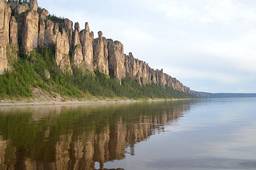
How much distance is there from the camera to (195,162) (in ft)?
82.2

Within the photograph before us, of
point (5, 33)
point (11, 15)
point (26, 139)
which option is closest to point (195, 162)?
point (26, 139)

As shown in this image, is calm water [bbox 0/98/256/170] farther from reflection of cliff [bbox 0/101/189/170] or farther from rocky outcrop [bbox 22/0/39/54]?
rocky outcrop [bbox 22/0/39/54]

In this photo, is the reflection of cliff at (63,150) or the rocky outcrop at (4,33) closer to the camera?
the reflection of cliff at (63,150)

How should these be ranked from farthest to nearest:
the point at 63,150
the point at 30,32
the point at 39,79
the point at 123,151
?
the point at 30,32, the point at 39,79, the point at 123,151, the point at 63,150

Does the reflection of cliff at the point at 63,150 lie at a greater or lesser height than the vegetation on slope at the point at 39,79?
lesser

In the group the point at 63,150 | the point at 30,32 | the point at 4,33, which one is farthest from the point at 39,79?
the point at 63,150

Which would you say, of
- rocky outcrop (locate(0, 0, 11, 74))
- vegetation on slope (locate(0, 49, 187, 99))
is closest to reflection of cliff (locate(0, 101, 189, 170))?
vegetation on slope (locate(0, 49, 187, 99))

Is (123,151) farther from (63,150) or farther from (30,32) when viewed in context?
(30,32)

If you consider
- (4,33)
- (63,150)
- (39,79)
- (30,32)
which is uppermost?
(30,32)

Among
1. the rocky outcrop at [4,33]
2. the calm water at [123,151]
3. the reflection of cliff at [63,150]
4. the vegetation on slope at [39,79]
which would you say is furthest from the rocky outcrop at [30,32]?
the reflection of cliff at [63,150]

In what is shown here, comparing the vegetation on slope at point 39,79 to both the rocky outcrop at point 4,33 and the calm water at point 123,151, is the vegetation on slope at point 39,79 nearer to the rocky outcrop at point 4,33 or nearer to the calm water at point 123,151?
the rocky outcrop at point 4,33

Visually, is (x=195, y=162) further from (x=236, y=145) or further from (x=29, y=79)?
(x=29, y=79)

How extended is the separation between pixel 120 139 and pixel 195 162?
37.7ft

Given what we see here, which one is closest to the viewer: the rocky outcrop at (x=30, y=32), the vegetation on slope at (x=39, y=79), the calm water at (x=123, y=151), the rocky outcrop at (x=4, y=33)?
the calm water at (x=123, y=151)
